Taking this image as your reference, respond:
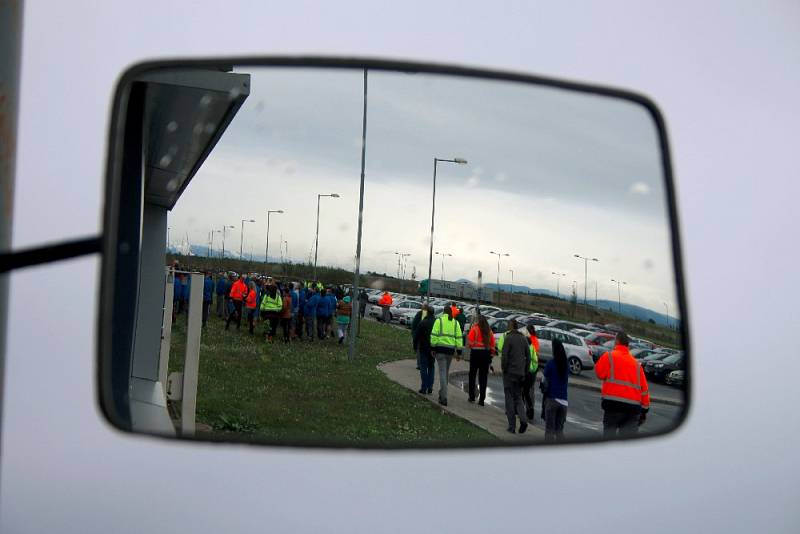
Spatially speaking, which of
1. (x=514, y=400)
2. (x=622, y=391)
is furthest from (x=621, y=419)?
(x=514, y=400)

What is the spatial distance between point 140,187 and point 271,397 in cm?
492

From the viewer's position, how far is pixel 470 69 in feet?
5.03

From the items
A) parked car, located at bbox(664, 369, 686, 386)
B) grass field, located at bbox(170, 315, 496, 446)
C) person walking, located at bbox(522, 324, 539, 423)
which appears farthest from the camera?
person walking, located at bbox(522, 324, 539, 423)

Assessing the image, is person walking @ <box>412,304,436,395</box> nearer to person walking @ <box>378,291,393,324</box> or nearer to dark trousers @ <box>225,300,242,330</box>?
dark trousers @ <box>225,300,242,330</box>

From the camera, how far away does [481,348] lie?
10875mm

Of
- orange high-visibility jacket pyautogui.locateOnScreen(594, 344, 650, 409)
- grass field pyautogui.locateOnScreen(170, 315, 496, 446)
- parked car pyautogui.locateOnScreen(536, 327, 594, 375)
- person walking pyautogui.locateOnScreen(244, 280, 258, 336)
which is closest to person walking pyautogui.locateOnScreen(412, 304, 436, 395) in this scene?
grass field pyautogui.locateOnScreen(170, 315, 496, 446)

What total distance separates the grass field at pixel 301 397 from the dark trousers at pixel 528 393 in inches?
23.8

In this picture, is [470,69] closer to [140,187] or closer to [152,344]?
[140,187]

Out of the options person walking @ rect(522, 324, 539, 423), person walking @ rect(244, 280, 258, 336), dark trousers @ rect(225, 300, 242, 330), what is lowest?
person walking @ rect(522, 324, 539, 423)

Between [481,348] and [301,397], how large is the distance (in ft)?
15.0

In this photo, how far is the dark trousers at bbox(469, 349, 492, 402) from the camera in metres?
10.3

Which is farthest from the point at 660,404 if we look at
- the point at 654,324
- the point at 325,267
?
the point at 325,267

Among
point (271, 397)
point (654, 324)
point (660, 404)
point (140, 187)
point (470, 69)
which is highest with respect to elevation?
point (470, 69)

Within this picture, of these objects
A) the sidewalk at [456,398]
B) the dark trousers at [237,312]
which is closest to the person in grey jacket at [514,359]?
the sidewalk at [456,398]
